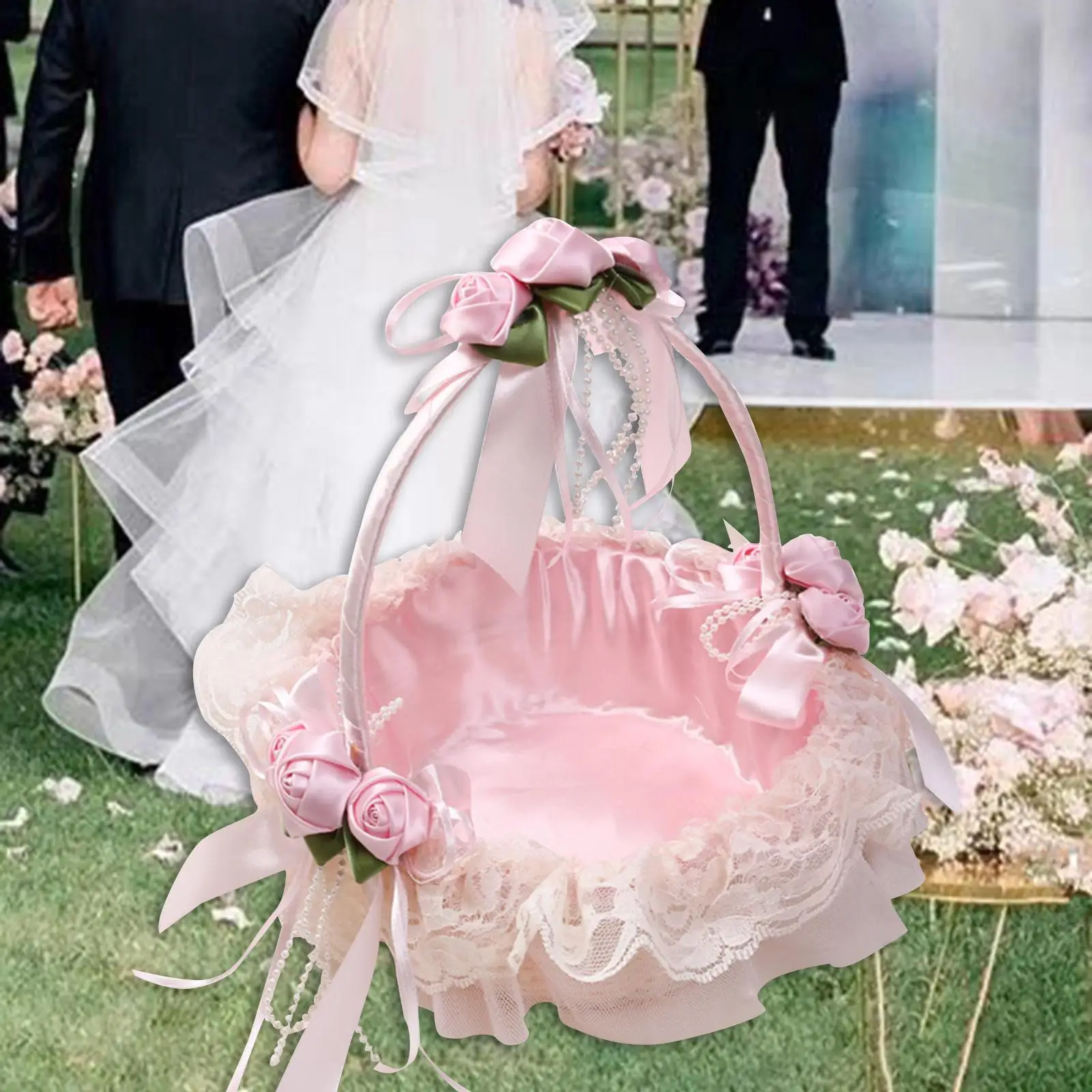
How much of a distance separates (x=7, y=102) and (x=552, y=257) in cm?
135

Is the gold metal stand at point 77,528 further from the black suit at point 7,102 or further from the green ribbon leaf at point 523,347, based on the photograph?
the green ribbon leaf at point 523,347

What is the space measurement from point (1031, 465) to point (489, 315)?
4.67 ft

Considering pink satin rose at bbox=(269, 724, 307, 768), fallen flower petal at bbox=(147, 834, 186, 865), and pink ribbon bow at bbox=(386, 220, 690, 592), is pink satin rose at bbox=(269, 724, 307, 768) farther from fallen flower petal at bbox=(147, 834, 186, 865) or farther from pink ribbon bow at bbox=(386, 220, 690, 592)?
fallen flower petal at bbox=(147, 834, 186, 865)

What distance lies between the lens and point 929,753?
874 millimetres

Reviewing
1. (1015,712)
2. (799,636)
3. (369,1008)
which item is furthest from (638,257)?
(369,1008)

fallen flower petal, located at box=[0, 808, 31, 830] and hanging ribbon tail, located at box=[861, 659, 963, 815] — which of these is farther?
fallen flower petal, located at box=[0, 808, 31, 830]

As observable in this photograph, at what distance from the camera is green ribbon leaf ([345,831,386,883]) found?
2.29 feet

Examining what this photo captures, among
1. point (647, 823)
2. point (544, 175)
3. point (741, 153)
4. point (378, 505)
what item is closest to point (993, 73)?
point (741, 153)

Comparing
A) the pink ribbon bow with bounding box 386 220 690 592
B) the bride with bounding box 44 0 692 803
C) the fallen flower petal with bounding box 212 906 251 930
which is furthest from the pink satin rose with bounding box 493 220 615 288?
the fallen flower petal with bounding box 212 906 251 930

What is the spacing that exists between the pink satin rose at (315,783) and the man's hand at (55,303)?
1.22 m

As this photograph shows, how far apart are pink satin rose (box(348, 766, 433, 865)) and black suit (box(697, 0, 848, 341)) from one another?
1374 mm

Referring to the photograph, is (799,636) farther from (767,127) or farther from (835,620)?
(767,127)

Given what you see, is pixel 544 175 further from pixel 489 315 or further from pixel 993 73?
pixel 489 315

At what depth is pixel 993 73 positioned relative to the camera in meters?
1.92
